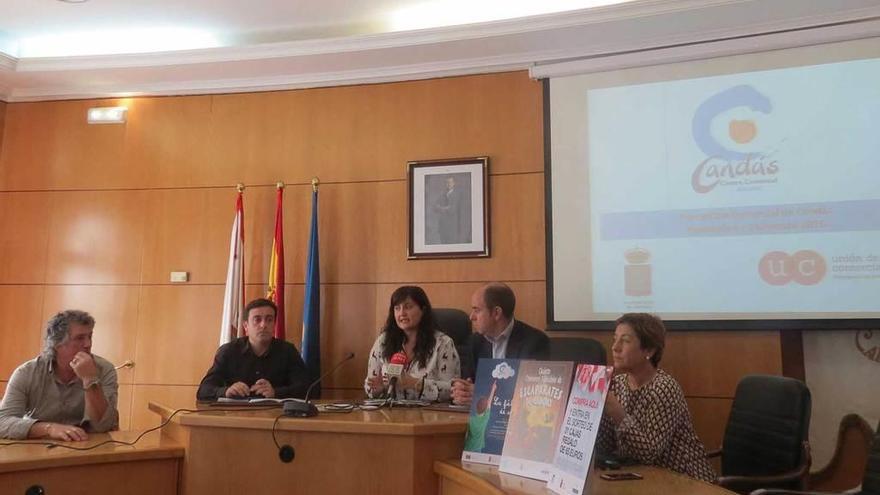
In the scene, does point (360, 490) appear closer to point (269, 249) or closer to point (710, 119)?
point (269, 249)

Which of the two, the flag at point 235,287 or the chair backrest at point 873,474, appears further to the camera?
the flag at point 235,287

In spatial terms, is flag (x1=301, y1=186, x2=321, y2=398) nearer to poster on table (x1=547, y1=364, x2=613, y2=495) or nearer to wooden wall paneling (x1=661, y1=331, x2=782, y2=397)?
wooden wall paneling (x1=661, y1=331, x2=782, y2=397)

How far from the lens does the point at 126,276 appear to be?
180 inches

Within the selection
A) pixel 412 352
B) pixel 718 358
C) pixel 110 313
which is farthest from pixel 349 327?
pixel 718 358

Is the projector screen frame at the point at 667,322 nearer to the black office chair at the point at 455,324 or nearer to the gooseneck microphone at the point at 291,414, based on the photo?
the black office chair at the point at 455,324

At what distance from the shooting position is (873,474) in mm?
2178

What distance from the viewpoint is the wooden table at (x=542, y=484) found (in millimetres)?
1596

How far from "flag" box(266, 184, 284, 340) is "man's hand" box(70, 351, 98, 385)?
61.7 inches

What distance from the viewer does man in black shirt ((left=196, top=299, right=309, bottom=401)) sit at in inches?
126

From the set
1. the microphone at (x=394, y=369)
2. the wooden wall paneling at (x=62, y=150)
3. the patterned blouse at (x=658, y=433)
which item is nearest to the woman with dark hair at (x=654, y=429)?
the patterned blouse at (x=658, y=433)

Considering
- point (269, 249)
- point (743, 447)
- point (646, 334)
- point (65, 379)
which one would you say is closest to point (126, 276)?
point (269, 249)

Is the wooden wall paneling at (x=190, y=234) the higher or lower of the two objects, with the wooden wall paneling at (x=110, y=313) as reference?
higher

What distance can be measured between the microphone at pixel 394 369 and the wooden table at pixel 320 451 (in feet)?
1.49

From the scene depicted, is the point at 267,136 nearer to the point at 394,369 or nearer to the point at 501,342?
the point at 394,369
